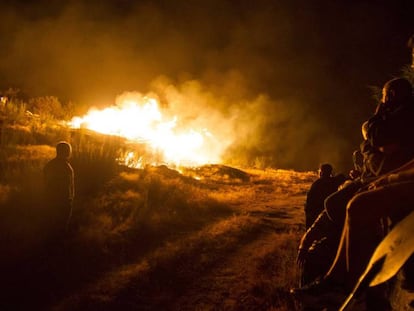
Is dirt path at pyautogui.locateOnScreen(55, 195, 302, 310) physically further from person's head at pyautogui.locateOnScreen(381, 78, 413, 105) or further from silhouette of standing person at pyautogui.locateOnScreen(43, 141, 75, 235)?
person's head at pyautogui.locateOnScreen(381, 78, 413, 105)

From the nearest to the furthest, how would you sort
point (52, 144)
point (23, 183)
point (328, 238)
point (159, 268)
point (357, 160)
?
1. point (328, 238)
2. point (159, 268)
3. point (357, 160)
4. point (23, 183)
5. point (52, 144)

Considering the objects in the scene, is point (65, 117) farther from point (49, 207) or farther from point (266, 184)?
point (49, 207)

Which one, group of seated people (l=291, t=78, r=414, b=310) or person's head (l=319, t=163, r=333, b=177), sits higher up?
person's head (l=319, t=163, r=333, b=177)

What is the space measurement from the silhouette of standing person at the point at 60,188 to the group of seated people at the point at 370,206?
5.12 m

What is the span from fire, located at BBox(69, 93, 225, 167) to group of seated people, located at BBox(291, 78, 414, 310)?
61.6ft

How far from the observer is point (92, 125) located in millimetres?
26203

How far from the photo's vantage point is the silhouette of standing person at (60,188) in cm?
805

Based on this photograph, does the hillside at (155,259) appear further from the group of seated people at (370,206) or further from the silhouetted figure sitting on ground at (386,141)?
the silhouetted figure sitting on ground at (386,141)

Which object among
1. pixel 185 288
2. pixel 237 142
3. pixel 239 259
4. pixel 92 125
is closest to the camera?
pixel 185 288

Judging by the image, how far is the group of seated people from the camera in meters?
2.92

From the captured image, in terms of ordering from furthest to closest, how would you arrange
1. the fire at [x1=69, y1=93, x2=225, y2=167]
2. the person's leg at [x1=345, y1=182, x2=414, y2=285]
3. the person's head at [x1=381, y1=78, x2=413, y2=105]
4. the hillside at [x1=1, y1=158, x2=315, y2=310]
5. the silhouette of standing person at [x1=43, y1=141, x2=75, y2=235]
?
the fire at [x1=69, y1=93, x2=225, y2=167], the silhouette of standing person at [x1=43, y1=141, x2=75, y2=235], the hillside at [x1=1, y1=158, x2=315, y2=310], the person's head at [x1=381, y1=78, x2=413, y2=105], the person's leg at [x1=345, y1=182, x2=414, y2=285]

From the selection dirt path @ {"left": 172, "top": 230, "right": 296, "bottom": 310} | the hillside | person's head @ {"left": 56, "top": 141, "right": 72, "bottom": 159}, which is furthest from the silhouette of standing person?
dirt path @ {"left": 172, "top": 230, "right": 296, "bottom": 310}

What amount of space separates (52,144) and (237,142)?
27.5 metres

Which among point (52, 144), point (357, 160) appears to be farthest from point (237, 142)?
point (357, 160)
